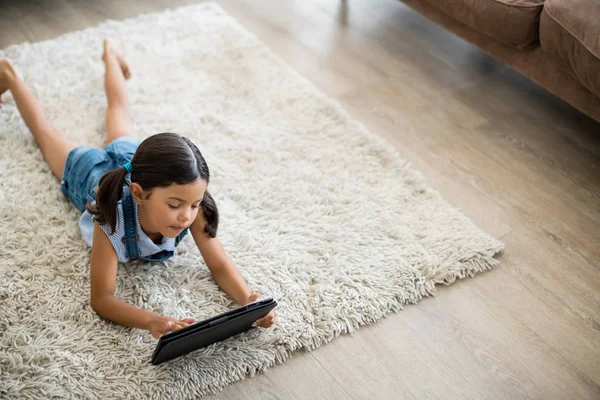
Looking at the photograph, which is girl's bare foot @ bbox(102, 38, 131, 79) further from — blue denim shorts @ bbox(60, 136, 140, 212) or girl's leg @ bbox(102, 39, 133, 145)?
blue denim shorts @ bbox(60, 136, 140, 212)

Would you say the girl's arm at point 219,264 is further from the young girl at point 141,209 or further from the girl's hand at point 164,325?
the girl's hand at point 164,325

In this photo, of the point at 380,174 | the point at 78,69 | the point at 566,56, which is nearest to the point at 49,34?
the point at 78,69

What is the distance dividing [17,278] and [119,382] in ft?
1.31

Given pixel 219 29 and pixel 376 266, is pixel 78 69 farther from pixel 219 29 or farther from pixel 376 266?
pixel 376 266

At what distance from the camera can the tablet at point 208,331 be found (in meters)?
1.19

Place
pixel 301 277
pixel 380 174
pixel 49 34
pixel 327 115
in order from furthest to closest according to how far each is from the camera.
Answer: pixel 49 34 → pixel 327 115 → pixel 380 174 → pixel 301 277

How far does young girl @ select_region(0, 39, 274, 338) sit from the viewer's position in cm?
127

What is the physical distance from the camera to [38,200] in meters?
1.70

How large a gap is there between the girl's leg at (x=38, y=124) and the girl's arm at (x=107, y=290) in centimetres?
43

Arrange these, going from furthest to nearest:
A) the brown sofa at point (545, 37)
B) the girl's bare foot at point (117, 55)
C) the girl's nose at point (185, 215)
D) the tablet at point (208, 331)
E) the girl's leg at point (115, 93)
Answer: the girl's bare foot at point (117, 55) → the girl's leg at point (115, 93) → the brown sofa at point (545, 37) → the girl's nose at point (185, 215) → the tablet at point (208, 331)

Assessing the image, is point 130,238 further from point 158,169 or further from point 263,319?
point 263,319

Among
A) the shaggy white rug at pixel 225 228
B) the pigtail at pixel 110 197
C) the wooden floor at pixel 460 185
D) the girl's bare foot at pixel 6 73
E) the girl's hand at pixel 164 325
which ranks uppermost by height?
the pigtail at pixel 110 197

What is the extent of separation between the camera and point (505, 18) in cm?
192

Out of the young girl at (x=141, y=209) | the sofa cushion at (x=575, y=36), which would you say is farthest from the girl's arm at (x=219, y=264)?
the sofa cushion at (x=575, y=36)
